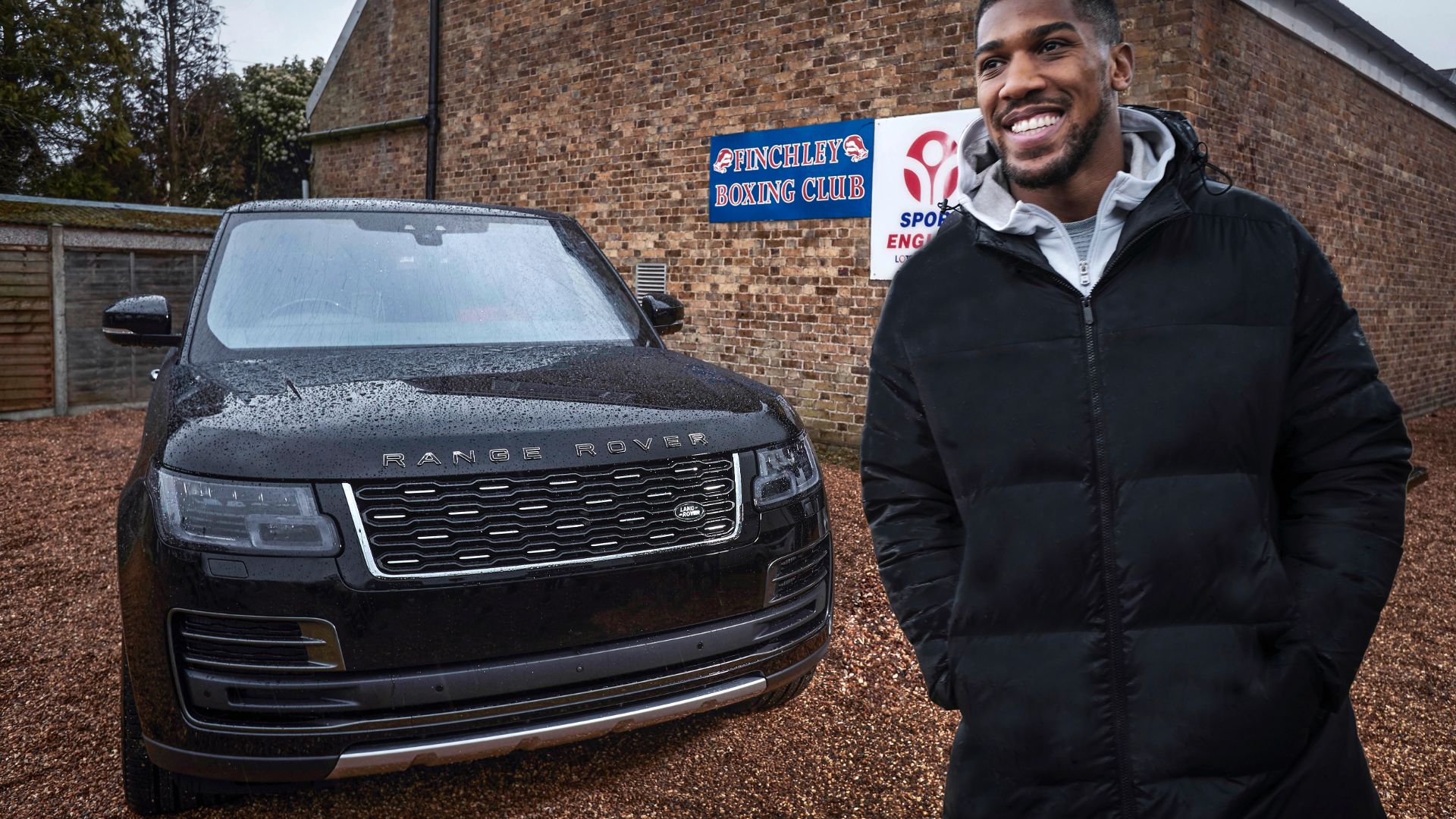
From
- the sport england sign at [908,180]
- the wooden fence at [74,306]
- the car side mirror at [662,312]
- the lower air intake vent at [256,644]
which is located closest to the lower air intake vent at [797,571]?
the lower air intake vent at [256,644]

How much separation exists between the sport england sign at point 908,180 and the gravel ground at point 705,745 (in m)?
4.03

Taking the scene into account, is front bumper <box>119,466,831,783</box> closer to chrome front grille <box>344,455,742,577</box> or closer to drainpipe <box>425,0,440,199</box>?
chrome front grille <box>344,455,742,577</box>

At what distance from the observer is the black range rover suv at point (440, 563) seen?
2393mm

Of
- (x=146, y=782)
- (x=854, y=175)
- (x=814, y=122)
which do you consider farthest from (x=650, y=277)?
(x=146, y=782)

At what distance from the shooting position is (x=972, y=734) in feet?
4.98

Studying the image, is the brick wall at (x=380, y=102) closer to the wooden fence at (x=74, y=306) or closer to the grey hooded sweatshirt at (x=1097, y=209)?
the wooden fence at (x=74, y=306)

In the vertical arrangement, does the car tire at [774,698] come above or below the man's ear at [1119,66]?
below

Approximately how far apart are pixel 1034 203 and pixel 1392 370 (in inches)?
478

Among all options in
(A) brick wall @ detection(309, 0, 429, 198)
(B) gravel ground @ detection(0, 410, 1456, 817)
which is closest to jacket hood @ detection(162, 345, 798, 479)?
(B) gravel ground @ detection(0, 410, 1456, 817)

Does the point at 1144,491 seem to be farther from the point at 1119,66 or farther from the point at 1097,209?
the point at 1119,66

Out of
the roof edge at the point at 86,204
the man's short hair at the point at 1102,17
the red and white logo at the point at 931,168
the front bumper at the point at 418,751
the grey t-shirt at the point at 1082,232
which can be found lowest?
the front bumper at the point at 418,751

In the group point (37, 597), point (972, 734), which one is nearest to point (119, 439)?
point (37, 597)

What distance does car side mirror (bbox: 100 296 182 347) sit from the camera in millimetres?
3658

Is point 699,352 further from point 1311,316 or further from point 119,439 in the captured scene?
point 1311,316
